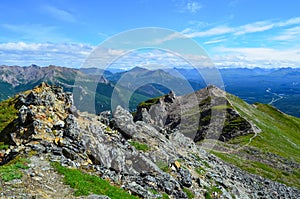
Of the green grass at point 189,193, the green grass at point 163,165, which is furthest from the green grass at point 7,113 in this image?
the green grass at point 189,193

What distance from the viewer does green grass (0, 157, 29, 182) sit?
20266 millimetres

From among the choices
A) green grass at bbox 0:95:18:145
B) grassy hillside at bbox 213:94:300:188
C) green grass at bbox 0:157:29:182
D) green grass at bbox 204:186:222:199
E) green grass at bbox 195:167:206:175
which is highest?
green grass at bbox 0:95:18:145

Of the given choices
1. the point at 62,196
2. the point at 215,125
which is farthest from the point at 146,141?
the point at 215,125

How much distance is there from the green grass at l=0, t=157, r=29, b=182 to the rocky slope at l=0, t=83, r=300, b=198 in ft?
1.80

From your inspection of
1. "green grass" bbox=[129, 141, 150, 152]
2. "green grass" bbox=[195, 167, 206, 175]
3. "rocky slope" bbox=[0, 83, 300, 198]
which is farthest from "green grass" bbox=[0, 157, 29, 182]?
"green grass" bbox=[195, 167, 206, 175]

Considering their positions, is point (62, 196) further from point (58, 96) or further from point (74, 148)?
point (58, 96)

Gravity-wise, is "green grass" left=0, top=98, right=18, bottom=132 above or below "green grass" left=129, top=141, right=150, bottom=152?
above

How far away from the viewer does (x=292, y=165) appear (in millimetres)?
94500

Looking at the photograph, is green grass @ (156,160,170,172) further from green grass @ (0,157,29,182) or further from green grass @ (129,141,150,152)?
green grass @ (0,157,29,182)

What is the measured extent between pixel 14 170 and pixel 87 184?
Answer: 5.66 metres

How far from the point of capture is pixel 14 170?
21328 millimetres

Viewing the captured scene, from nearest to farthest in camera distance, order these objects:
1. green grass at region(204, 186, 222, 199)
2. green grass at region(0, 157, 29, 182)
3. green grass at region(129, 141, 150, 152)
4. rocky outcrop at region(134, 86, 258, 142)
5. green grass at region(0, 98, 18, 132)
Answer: green grass at region(0, 157, 29, 182)
green grass at region(204, 186, 222, 199)
green grass at region(0, 98, 18, 132)
green grass at region(129, 141, 150, 152)
rocky outcrop at region(134, 86, 258, 142)

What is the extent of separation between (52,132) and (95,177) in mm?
7705

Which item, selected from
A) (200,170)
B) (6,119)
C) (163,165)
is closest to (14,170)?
(6,119)
